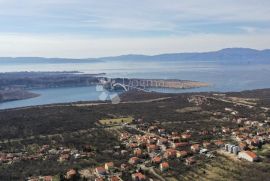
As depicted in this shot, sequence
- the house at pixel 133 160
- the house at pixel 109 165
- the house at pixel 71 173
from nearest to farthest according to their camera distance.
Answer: the house at pixel 71 173
the house at pixel 109 165
the house at pixel 133 160

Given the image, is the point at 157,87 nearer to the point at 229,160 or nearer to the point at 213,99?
the point at 213,99

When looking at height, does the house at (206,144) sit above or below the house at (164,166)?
above

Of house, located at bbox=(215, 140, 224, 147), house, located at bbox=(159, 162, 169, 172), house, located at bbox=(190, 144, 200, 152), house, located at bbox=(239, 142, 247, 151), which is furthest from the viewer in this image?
house, located at bbox=(215, 140, 224, 147)

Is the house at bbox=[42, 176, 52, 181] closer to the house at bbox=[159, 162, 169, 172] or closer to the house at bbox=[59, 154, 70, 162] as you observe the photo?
the house at bbox=[59, 154, 70, 162]

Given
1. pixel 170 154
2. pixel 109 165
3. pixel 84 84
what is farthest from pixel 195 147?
pixel 84 84

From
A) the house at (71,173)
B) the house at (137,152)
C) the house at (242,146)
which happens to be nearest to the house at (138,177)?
the house at (71,173)

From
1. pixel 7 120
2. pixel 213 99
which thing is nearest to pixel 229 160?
pixel 7 120

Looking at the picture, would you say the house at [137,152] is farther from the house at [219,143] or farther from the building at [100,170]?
the house at [219,143]

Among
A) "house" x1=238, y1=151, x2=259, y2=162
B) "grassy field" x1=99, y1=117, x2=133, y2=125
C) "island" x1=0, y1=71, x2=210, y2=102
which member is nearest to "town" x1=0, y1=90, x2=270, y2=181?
"house" x1=238, y1=151, x2=259, y2=162

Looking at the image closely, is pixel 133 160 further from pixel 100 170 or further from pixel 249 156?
pixel 249 156
